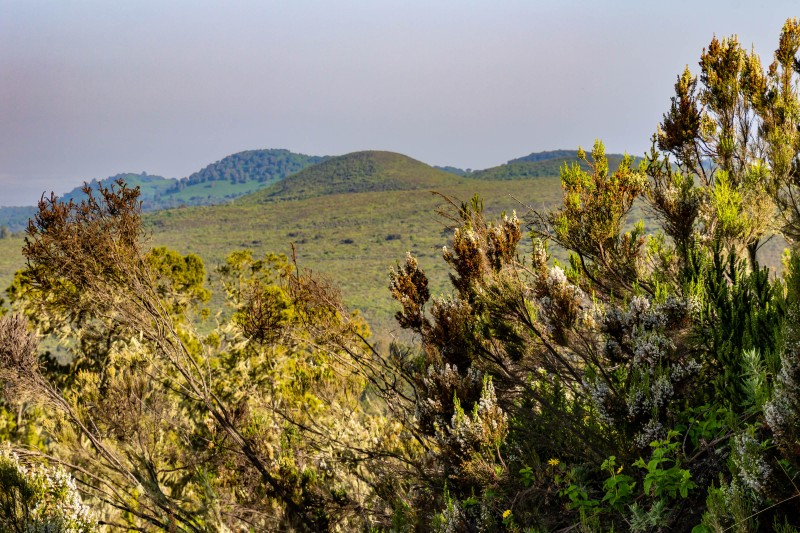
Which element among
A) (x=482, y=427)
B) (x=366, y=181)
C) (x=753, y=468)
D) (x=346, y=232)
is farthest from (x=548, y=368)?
(x=366, y=181)

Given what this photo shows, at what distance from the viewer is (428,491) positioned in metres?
5.56

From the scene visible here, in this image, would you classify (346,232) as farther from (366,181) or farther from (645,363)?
(645,363)

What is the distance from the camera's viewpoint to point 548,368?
5.54 meters

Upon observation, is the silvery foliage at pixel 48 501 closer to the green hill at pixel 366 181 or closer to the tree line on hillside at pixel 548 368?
the tree line on hillside at pixel 548 368

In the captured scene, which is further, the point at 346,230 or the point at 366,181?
the point at 366,181

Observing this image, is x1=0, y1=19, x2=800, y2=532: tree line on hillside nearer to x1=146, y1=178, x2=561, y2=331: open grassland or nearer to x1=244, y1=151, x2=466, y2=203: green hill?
x1=146, y1=178, x2=561, y2=331: open grassland

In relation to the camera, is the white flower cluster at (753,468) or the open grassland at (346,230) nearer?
the white flower cluster at (753,468)

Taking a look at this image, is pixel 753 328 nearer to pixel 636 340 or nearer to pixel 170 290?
pixel 636 340

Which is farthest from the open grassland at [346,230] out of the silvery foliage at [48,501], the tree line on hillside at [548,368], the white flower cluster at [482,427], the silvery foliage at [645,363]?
the silvery foliage at [645,363]

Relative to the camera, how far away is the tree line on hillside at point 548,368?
347 centimetres

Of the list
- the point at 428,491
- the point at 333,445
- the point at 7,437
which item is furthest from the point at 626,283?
the point at 7,437

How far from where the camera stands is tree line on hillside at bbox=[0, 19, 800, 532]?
347 cm

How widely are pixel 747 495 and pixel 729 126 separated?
236 inches

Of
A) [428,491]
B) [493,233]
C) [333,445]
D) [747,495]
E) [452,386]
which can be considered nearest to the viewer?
[747,495]
